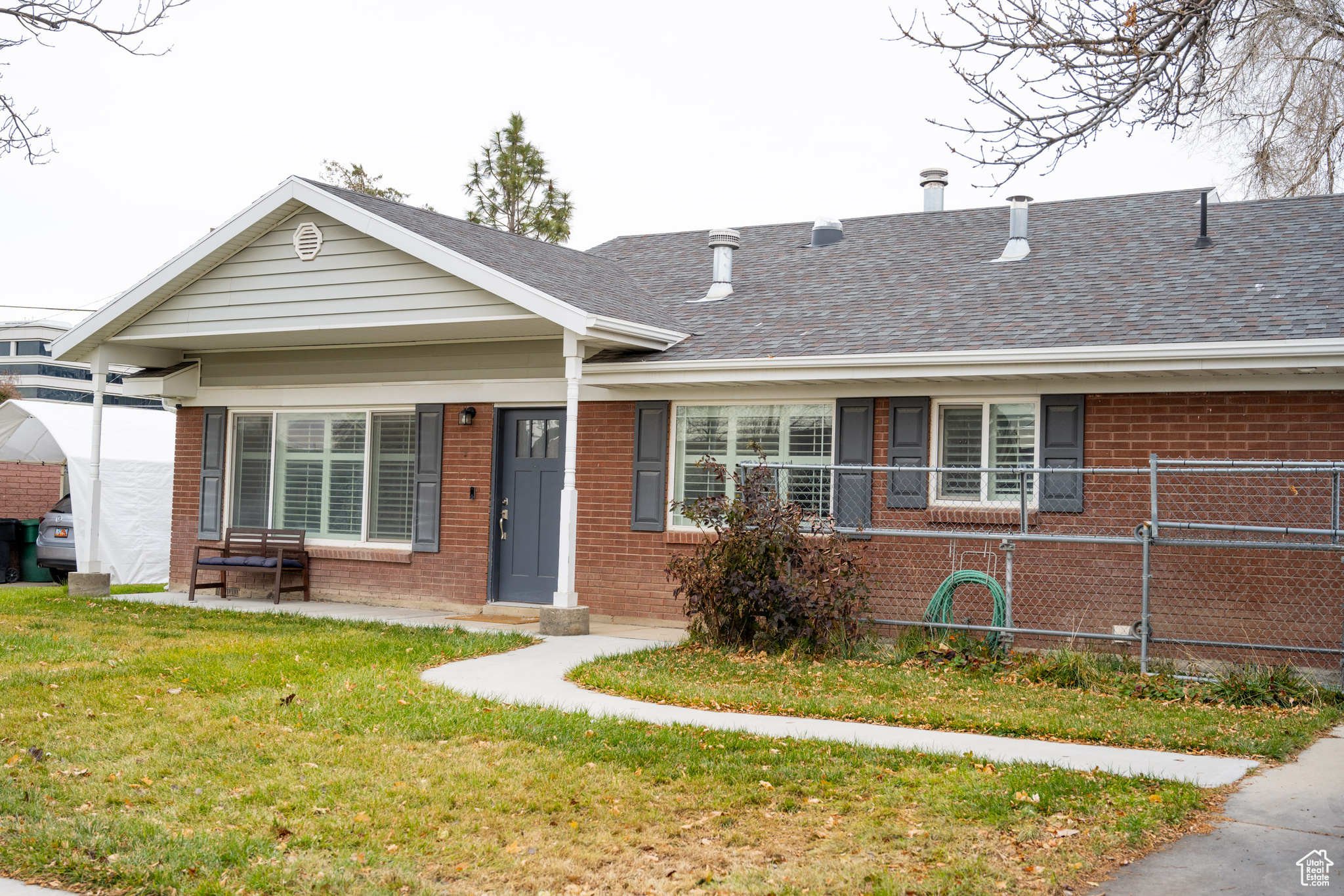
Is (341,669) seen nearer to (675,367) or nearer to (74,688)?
(74,688)

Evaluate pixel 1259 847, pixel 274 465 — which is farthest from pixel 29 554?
pixel 1259 847

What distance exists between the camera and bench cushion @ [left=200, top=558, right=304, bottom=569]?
14.0 meters

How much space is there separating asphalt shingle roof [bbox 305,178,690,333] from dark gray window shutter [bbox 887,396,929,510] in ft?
8.89

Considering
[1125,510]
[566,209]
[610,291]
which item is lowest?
[1125,510]

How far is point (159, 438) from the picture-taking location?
65.7 ft

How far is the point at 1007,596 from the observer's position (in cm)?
965

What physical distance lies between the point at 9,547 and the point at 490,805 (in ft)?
56.2

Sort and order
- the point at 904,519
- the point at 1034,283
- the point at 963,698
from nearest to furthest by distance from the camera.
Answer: the point at 963,698 → the point at 904,519 → the point at 1034,283

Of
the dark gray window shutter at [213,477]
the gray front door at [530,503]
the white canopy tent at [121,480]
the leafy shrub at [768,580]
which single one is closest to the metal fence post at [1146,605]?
the leafy shrub at [768,580]

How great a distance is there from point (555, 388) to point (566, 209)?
2231 cm

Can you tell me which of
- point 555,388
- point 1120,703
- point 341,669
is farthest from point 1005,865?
point 555,388

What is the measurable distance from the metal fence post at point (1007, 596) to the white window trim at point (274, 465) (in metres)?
6.96

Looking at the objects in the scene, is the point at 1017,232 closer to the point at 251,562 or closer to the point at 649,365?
the point at 649,365

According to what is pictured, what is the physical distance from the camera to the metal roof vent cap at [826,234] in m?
15.0
